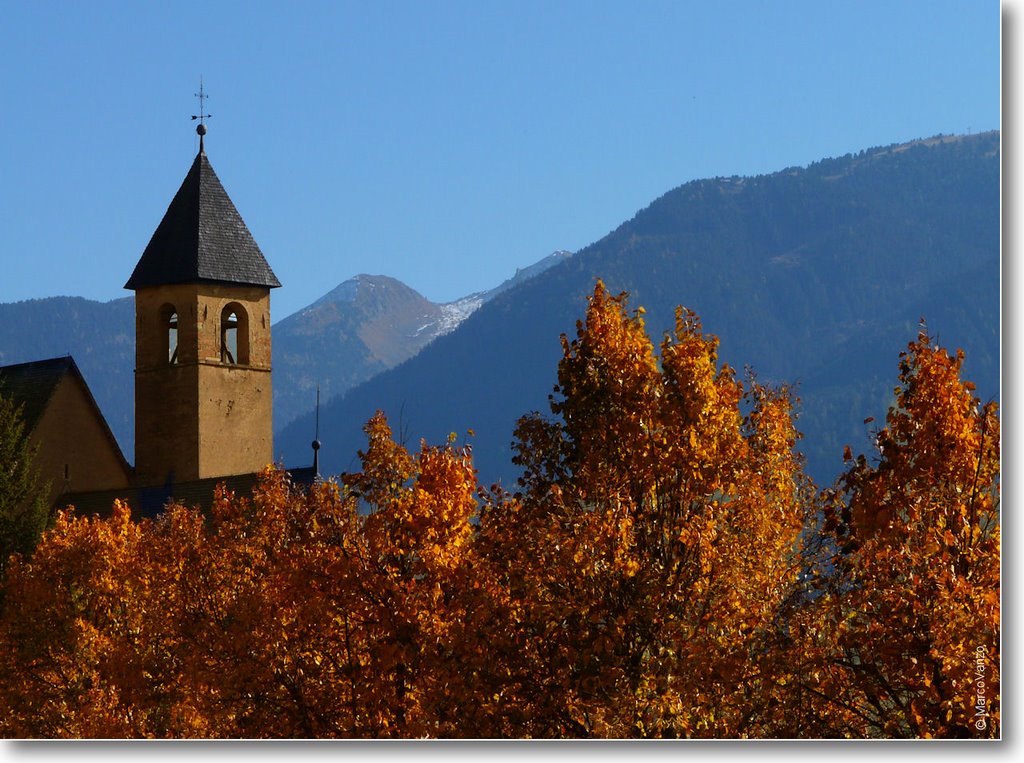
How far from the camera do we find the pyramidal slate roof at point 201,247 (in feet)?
134

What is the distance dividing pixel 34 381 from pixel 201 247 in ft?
17.3

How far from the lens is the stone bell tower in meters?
40.6

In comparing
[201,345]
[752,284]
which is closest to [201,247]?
[201,345]

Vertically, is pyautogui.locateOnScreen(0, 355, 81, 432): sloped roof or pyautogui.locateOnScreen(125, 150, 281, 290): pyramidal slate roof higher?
pyautogui.locateOnScreen(125, 150, 281, 290): pyramidal slate roof

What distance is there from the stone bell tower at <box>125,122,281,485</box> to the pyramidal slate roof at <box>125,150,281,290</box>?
25mm

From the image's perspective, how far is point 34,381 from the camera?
38.8m

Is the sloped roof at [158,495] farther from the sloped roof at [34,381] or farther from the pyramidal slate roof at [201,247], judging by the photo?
the pyramidal slate roof at [201,247]

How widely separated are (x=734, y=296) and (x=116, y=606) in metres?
144

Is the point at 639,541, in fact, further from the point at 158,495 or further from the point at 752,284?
the point at 752,284

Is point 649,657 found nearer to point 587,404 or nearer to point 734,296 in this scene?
point 587,404

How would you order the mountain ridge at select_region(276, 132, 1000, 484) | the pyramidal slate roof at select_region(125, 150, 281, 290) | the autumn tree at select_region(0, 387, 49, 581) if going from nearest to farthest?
the autumn tree at select_region(0, 387, 49, 581) → the pyramidal slate roof at select_region(125, 150, 281, 290) → the mountain ridge at select_region(276, 132, 1000, 484)

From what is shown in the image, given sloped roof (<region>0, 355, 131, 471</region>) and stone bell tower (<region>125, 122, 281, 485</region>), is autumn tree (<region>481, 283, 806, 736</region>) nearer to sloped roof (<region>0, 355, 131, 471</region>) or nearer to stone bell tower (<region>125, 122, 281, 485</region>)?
sloped roof (<region>0, 355, 131, 471</region>)

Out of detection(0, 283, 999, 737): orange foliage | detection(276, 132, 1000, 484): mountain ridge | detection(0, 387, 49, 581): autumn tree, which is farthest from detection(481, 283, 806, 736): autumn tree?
detection(276, 132, 1000, 484): mountain ridge

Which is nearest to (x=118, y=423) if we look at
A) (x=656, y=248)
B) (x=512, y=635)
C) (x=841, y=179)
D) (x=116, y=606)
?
(x=116, y=606)
